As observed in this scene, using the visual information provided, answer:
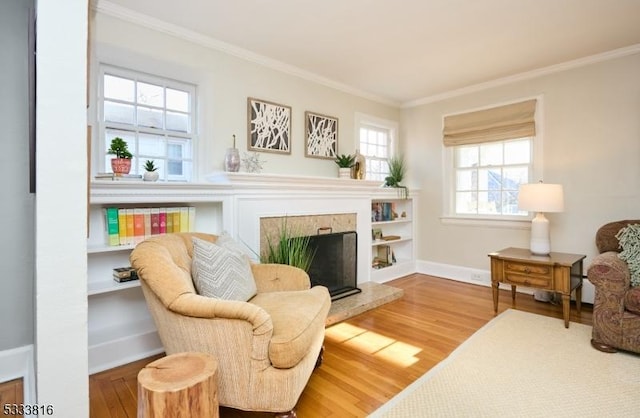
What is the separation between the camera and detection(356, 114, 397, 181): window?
455 cm

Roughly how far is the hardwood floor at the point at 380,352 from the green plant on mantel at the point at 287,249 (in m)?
0.65

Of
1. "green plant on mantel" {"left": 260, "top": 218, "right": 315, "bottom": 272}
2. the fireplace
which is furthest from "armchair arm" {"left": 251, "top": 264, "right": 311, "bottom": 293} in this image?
the fireplace

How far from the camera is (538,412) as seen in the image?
5.74 feet

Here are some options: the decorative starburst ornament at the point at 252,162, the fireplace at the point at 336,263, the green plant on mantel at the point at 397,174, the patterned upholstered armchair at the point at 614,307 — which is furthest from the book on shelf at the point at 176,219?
the patterned upholstered armchair at the point at 614,307

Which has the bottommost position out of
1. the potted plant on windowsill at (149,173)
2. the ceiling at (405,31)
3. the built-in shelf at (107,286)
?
the built-in shelf at (107,286)

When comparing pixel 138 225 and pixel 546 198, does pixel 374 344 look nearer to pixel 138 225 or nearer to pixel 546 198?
pixel 138 225

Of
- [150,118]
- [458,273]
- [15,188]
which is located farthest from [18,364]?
[458,273]

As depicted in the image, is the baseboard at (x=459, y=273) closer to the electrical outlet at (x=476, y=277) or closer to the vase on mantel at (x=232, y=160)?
the electrical outlet at (x=476, y=277)

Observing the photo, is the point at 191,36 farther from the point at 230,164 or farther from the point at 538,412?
the point at 538,412

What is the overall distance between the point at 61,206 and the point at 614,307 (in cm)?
321

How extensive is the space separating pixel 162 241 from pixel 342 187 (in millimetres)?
2183

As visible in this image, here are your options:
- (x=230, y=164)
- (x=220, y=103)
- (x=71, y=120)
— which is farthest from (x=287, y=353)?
(x=220, y=103)

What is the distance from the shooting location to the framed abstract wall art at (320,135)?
3759 mm

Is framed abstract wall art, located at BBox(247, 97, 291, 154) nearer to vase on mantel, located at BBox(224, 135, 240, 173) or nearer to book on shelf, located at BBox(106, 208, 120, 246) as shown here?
vase on mantel, located at BBox(224, 135, 240, 173)
